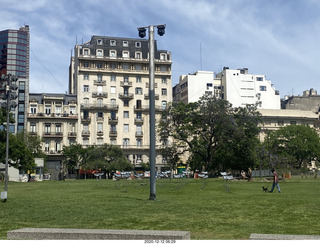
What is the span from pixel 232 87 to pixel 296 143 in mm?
28716

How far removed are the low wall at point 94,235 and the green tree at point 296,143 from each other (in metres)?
87.1

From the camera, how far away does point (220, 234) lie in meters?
10.5

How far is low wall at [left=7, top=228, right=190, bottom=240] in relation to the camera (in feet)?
A: 28.2

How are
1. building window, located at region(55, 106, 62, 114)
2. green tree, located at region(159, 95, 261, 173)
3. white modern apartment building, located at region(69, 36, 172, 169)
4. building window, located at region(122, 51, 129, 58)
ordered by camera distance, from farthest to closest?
building window, located at region(122, 51, 129, 58) < white modern apartment building, located at region(69, 36, 172, 169) < building window, located at region(55, 106, 62, 114) < green tree, located at region(159, 95, 261, 173)

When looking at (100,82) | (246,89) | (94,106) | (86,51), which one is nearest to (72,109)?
(94,106)

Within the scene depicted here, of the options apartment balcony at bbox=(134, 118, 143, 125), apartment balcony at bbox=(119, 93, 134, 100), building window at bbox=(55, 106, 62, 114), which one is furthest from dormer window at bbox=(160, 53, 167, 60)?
building window at bbox=(55, 106, 62, 114)

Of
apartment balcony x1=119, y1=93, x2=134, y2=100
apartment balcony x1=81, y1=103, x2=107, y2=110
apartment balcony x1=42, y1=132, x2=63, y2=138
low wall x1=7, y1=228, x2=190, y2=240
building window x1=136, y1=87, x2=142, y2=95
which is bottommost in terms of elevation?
low wall x1=7, y1=228, x2=190, y2=240

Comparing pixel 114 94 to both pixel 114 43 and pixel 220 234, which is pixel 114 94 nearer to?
pixel 114 43

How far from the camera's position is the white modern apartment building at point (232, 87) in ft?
378

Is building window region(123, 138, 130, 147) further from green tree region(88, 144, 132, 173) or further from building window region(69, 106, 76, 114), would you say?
building window region(69, 106, 76, 114)

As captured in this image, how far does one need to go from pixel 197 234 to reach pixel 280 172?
181 feet

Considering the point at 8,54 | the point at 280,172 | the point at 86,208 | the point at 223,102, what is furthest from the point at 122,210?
the point at 8,54

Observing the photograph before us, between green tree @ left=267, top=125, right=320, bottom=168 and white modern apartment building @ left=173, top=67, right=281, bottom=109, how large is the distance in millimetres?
17665

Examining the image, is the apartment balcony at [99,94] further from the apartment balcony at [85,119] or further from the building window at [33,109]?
the building window at [33,109]
